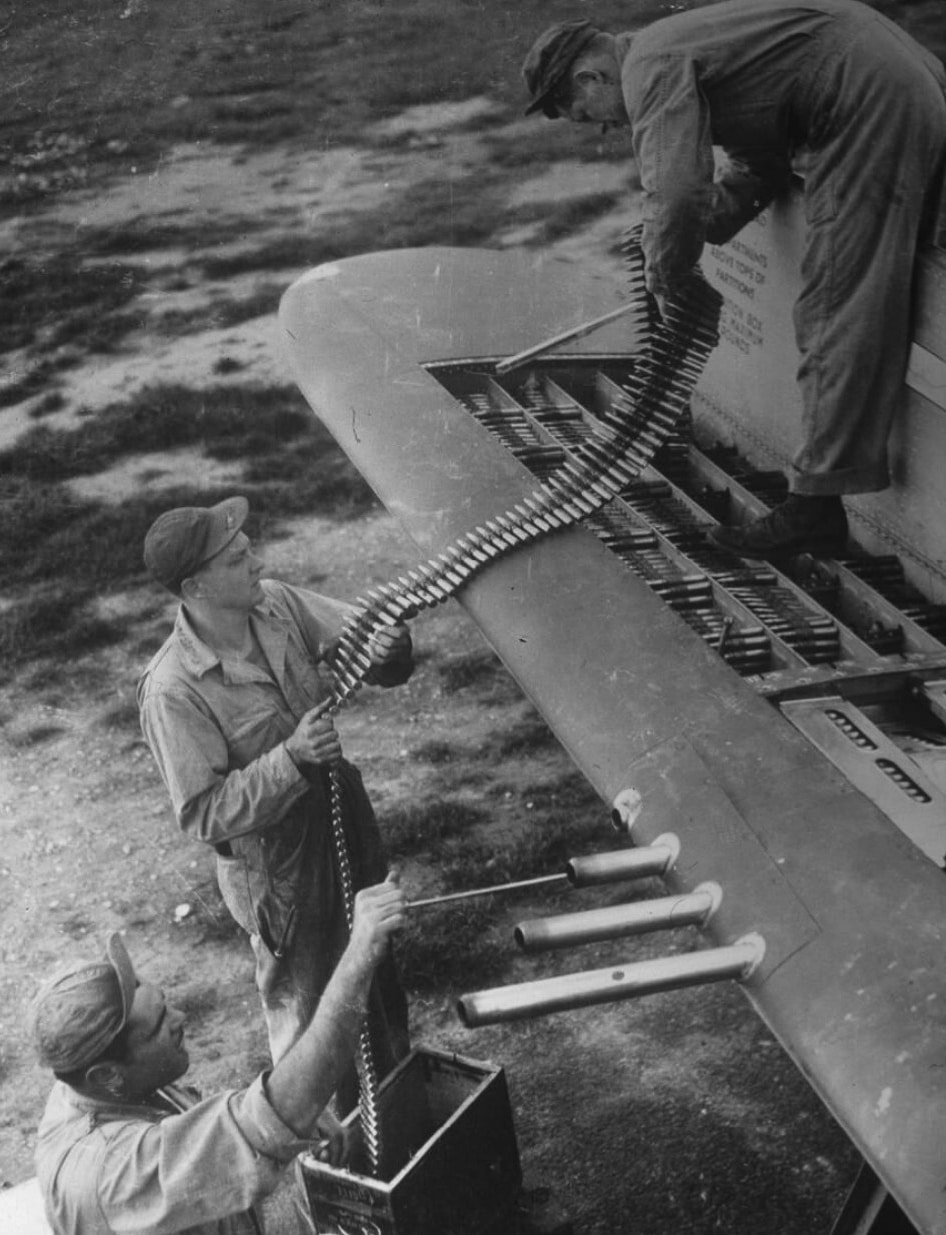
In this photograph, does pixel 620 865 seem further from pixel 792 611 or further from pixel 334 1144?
pixel 792 611

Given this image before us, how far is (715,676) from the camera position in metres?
5.27

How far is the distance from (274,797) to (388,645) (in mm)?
798

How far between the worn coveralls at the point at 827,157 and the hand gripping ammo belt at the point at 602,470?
0.50 metres

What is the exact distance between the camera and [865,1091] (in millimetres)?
3611

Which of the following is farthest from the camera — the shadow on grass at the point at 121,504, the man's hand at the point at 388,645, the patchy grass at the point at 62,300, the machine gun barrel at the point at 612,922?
the patchy grass at the point at 62,300

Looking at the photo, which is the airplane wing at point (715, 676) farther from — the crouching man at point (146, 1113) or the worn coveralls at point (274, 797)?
the crouching man at point (146, 1113)

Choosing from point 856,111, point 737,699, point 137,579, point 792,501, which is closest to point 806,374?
point 792,501

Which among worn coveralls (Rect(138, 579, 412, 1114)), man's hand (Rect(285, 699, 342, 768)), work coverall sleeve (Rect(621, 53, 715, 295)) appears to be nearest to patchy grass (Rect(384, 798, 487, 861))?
worn coveralls (Rect(138, 579, 412, 1114))

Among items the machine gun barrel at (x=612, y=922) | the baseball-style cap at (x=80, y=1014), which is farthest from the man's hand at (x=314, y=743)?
the machine gun barrel at (x=612, y=922)

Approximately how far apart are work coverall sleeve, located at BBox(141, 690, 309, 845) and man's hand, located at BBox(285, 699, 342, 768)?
0.14 feet

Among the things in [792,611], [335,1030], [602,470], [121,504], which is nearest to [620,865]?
[335,1030]

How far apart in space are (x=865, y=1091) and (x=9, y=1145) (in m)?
4.48

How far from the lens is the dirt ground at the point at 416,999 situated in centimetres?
625

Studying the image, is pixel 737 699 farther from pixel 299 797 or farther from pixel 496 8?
pixel 496 8
